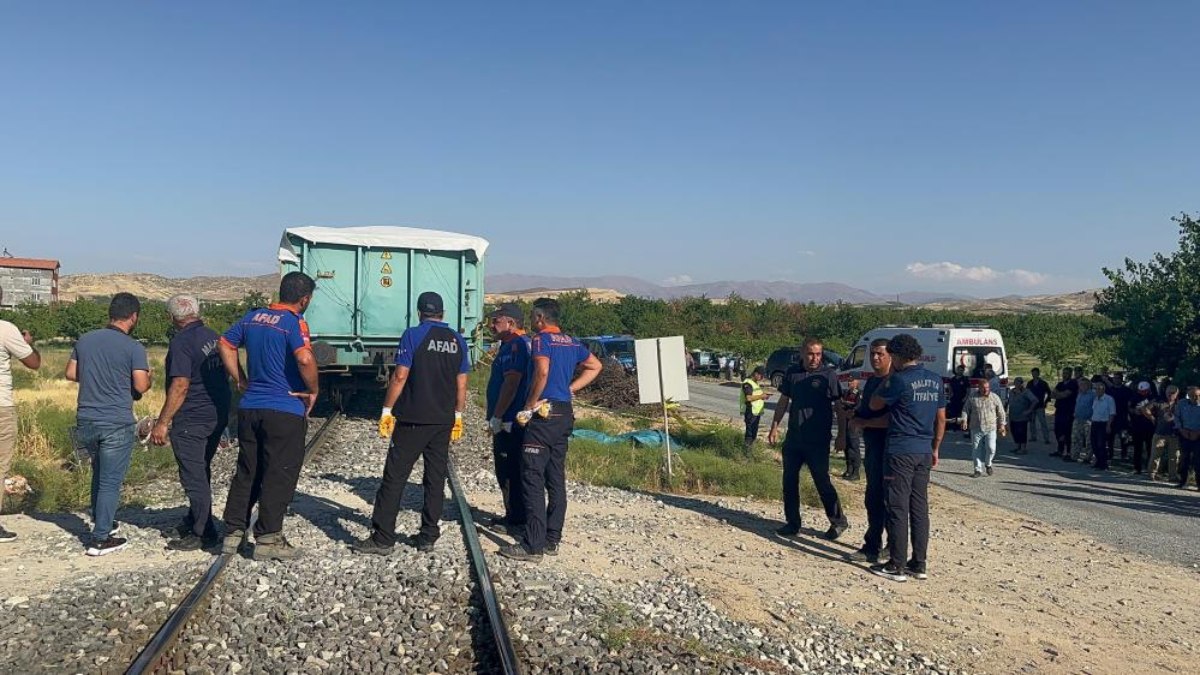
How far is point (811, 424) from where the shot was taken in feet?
25.8

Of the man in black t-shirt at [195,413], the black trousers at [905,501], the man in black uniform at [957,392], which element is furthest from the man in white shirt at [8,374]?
the man in black uniform at [957,392]

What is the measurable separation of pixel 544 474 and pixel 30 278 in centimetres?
7225

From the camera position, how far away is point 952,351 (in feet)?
61.0

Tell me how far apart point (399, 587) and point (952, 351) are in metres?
15.6

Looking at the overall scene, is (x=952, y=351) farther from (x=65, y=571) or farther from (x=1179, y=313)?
(x=65, y=571)

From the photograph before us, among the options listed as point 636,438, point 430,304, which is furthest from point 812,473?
point 636,438

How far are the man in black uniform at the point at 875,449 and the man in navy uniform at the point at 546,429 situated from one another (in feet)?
7.58

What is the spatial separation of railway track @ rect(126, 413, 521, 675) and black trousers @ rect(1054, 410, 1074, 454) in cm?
1297

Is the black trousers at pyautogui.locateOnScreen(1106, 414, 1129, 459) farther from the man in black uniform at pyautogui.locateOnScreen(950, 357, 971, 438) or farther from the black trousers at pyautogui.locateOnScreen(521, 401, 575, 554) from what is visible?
the black trousers at pyautogui.locateOnScreen(521, 401, 575, 554)

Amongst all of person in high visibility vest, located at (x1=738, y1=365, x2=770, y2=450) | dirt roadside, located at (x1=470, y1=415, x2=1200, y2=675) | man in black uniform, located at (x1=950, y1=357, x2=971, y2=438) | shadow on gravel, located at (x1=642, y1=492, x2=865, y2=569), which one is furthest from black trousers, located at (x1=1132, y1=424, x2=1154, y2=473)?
shadow on gravel, located at (x1=642, y1=492, x2=865, y2=569)

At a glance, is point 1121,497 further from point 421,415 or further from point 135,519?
point 135,519

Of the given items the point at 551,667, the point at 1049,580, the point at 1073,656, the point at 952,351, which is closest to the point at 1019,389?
the point at 952,351

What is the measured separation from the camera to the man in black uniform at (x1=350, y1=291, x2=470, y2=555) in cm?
623

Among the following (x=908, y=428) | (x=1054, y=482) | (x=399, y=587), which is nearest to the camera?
(x=399, y=587)
